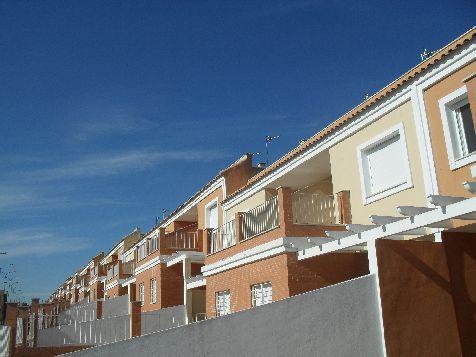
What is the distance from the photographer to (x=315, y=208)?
15.9 m

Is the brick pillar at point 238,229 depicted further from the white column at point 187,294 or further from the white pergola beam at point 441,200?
the white pergola beam at point 441,200

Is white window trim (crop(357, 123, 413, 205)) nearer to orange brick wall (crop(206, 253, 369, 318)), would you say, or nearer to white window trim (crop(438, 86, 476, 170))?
white window trim (crop(438, 86, 476, 170))

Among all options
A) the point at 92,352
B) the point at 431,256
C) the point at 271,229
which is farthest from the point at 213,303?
the point at 92,352

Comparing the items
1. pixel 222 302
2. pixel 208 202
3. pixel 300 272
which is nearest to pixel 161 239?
pixel 208 202

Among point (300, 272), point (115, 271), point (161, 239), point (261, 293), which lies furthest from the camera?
point (115, 271)

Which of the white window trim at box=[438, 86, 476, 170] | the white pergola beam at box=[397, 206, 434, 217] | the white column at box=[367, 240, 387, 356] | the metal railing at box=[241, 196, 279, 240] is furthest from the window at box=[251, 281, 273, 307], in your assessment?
the white window trim at box=[438, 86, 476, 170]

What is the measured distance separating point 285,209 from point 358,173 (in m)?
2.39

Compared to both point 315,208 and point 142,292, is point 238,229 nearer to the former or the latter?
point 315,208

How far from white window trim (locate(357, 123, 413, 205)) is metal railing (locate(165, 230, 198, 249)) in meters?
13.8

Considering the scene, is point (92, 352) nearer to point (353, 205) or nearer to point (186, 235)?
point (353, 205)

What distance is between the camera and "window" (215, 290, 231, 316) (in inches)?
683

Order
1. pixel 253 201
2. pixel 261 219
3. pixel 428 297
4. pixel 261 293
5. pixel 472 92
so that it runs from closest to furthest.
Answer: pixel 428 297
pixel 472 92
pixel 261 293
pixel 261 219
pixel 253 201

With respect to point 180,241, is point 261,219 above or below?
below

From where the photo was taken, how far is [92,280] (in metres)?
54.8
